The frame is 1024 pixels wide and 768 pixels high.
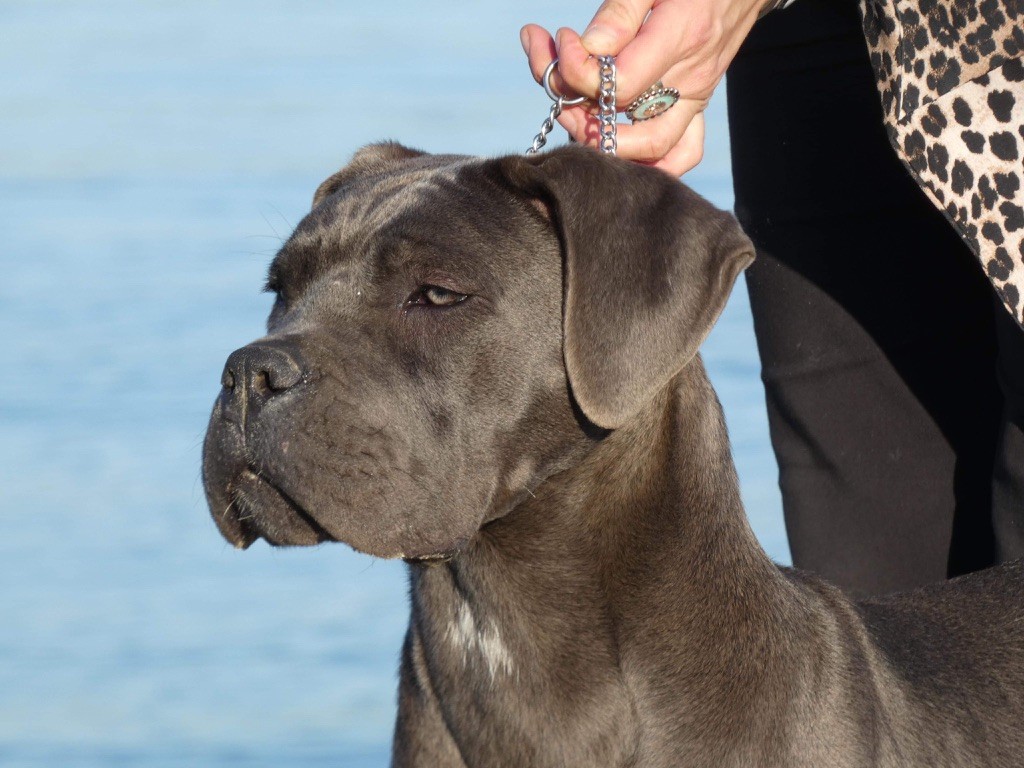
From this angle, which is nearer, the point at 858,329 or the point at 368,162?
the point at 368,162

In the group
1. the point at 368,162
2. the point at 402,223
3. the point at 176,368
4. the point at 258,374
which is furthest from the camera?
the point at 176,368

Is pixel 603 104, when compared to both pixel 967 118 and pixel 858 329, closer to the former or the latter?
pixel 967 118

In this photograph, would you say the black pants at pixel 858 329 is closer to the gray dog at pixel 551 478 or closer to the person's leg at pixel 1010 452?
the person's leg at pixel 1010 452

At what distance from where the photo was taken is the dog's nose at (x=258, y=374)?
3645 mm

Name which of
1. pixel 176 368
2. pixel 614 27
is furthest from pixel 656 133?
pixel 176 368

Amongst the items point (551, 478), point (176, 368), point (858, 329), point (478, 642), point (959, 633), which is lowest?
point (959, 633)

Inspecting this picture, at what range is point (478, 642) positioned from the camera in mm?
4004

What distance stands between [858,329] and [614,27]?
1.49m

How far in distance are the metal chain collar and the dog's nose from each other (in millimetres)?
841

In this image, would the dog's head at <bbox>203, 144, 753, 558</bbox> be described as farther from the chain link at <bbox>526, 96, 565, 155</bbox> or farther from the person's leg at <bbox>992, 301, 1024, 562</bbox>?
the person's leg at <bbox>992, 301, 1024, 562</bbox>

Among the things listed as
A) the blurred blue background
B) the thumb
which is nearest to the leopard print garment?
the thumb

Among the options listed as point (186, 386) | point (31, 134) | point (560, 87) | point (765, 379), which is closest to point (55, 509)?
point (186, 386)

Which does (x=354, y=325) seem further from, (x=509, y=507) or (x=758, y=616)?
(x=758, y=616)

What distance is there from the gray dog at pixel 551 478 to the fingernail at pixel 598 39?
24cm
